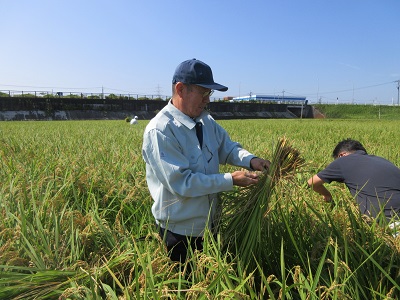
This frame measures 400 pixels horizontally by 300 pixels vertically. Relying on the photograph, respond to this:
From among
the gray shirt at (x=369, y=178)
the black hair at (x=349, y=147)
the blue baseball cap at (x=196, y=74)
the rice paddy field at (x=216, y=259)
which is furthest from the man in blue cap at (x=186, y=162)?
the black hair at (x=349, y=147)

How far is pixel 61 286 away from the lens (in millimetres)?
1270

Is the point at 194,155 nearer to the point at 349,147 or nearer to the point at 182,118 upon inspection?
the point at 182,118

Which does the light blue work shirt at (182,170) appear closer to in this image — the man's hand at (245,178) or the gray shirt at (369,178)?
the man's hand at (245,178)

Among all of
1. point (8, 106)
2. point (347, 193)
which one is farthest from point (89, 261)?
point (8, 106)

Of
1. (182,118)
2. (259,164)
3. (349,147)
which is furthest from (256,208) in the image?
(349,147)

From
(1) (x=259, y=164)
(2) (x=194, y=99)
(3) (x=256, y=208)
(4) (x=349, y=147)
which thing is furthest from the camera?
(4) (x=349, y=147)

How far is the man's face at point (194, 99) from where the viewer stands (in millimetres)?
1494

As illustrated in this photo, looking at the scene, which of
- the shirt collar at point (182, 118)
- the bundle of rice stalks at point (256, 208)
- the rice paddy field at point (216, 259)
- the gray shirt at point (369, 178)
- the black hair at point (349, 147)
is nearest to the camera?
the rice paddy field at point (216, 259)

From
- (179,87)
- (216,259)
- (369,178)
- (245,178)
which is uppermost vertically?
(179,87)

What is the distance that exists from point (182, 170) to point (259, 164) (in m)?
0.42

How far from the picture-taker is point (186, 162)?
1456mm

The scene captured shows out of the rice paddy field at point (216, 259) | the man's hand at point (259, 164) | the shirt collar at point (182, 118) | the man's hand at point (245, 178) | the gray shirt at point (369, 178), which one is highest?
the shirt collar at point (182, 118)

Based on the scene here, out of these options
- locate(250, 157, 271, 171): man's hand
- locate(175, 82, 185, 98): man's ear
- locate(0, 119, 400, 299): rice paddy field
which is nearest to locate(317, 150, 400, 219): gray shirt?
locate(0, 119, 400, 299): rice paddy field

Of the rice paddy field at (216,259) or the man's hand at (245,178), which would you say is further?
the man's hand at (245,178)
